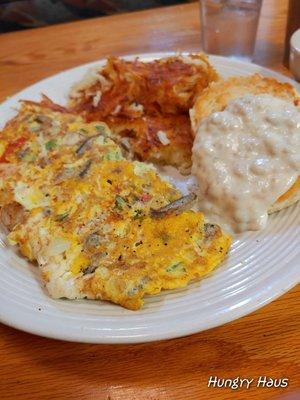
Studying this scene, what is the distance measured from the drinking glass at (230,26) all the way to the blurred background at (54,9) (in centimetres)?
119

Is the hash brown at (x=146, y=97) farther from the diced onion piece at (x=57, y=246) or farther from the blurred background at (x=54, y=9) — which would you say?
the blurred background at (x=54, y=9)

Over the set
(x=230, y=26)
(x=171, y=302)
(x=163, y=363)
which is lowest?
(x=163, y=363)

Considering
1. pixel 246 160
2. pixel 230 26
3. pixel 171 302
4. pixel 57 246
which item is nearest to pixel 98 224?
pixel 57 246

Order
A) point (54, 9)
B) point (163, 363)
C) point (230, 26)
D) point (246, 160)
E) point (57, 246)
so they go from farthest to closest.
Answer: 1. point (54, 9)
2. point (230, 26)
3. point (246, 160)
4. point (57, 246)
5. point (163, 363)

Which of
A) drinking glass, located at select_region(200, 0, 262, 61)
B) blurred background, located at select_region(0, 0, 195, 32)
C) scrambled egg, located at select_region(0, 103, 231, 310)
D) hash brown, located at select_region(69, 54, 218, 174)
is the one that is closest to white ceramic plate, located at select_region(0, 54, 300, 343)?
scrambled egg, located at select_region(0, 103, 231, 310)

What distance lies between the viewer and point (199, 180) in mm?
1474

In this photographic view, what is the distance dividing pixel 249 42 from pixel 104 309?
5.48 feet

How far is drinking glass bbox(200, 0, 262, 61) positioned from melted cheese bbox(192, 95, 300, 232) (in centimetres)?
84

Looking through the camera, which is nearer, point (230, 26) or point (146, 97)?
point (146, 97)

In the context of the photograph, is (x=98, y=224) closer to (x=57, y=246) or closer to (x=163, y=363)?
(x=57, y=246)

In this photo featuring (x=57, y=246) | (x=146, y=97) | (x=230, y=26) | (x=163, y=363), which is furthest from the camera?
(x=230, y=26)

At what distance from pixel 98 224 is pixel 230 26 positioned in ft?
4.67

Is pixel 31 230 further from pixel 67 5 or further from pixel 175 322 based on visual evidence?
pixel 67 5

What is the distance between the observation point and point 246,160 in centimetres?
143
